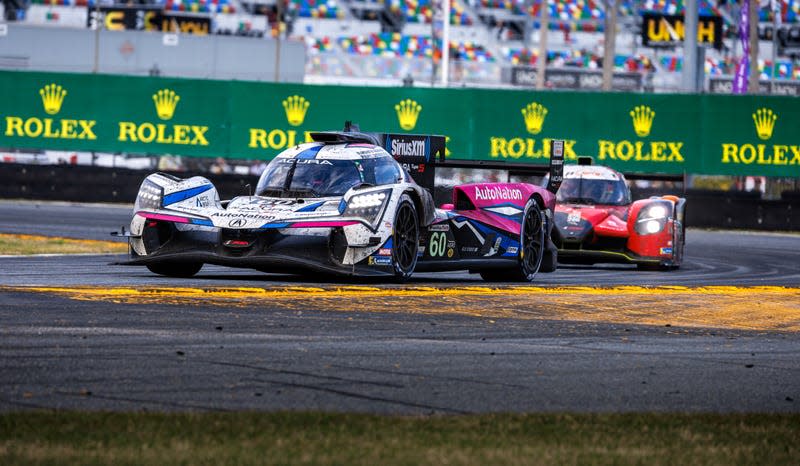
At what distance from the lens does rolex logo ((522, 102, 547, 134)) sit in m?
30.6

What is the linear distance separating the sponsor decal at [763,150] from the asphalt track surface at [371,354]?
17931 millimetres

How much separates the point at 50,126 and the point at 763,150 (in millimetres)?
15194

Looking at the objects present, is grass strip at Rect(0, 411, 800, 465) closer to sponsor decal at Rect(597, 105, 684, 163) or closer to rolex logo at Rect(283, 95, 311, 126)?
sponsor decal at Rect(597, 105, 684, 163)

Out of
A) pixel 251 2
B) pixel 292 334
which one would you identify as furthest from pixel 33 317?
pixel 251 2

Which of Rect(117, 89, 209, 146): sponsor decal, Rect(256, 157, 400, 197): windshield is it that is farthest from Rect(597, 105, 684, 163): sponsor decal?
Rect(256, 157, 400, 197): windshield

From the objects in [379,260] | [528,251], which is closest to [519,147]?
[528,251]

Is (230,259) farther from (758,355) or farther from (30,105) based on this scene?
(30,105)

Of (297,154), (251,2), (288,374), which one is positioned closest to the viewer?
(288,374)

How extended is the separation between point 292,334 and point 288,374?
1.53 meters

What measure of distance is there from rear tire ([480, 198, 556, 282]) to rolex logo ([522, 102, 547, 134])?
14.9 meters

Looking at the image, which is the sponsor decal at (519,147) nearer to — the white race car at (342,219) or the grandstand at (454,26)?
the white race car at (342,219)

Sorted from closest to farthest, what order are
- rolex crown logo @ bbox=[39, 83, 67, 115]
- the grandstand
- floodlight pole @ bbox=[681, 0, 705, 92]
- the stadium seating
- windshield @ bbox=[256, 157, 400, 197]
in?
1. windshield @ bbox=[256, 157, 400, 197]
2. rolex crown logo @ bbox=[39, 83, 67, 115]
3. floodlight pole @ bbox=[681, 0, 705, 92]
4. the grandstand
5. the stadium seating

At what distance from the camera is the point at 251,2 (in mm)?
79688

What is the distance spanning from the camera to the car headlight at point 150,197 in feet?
41.9
